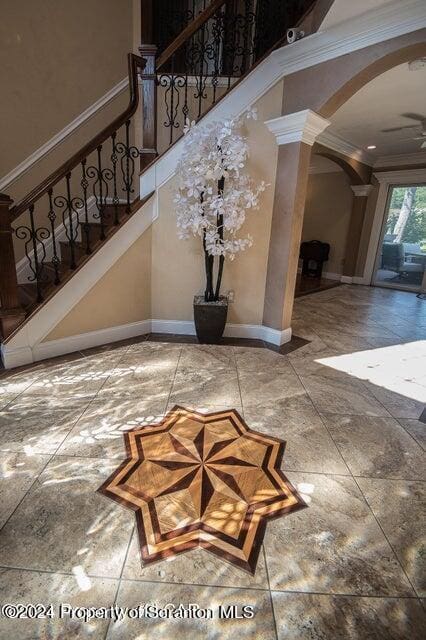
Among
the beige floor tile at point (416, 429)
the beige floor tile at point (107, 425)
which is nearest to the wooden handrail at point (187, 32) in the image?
the beige floor tile at point (107, 425)

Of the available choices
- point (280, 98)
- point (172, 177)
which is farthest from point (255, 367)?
point (280, 98)

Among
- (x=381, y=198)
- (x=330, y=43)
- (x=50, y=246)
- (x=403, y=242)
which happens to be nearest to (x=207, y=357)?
(x=50, y=246)

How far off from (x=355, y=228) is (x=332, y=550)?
707 cm

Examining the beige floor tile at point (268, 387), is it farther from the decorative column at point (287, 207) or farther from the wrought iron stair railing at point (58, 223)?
the wrought iron stair railing at point (58, 223)

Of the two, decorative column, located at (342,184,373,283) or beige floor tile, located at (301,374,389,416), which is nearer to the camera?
beige floor tile, located at (301,374,389,416)

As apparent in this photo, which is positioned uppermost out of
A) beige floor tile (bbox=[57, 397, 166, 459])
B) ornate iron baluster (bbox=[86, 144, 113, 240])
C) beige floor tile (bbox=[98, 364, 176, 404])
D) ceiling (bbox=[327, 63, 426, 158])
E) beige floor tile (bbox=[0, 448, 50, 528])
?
ceiling (bbox=[327, 63, 426, 158])

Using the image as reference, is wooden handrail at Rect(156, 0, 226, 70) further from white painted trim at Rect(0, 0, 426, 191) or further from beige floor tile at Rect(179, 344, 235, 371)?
beige floor tile at Rect(179, 344, 235, 371)

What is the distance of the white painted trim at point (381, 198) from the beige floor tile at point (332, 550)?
21.7ft

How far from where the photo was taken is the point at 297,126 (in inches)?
110

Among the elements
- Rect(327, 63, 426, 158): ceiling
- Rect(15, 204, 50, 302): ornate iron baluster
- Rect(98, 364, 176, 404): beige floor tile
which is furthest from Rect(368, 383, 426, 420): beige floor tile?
Rect(327, 63, 426, 158): ceiling

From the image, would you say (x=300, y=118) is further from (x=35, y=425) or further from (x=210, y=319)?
(x=35, y=425)

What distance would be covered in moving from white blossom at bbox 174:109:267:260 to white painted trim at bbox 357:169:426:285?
507 cm

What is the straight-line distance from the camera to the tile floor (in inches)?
39.5

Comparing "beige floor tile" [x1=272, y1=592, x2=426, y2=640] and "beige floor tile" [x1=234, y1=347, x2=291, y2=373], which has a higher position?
"beige floor tile" [x1=234, y1=347, x2=291, y2=373]
